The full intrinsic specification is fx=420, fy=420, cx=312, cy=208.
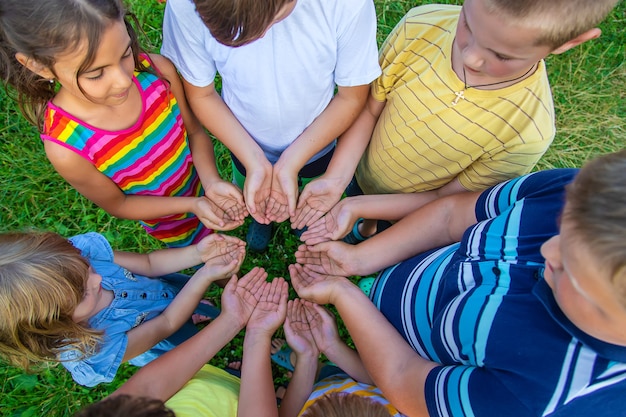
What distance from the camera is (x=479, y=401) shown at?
3.67ft

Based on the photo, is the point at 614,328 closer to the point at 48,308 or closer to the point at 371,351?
the point at 371,351

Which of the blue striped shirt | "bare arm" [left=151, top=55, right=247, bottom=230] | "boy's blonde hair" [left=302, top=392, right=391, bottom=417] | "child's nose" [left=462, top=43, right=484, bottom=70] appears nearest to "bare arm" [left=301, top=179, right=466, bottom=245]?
"bare arm" [left=151, top=55, right=247, bottom=230]

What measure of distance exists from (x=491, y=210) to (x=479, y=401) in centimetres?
68

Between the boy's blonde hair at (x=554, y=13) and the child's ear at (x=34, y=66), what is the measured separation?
4.89 feet

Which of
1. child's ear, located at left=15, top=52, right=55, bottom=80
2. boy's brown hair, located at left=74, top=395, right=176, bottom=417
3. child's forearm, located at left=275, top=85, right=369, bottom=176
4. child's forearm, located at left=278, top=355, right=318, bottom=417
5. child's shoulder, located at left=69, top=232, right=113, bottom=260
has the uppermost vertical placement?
child's ear, located at left=15, top=52, right=55, bottom=80

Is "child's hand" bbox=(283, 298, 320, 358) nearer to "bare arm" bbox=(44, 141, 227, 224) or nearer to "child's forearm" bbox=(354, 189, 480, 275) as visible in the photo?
"child's forearm" bbox=(354, 189, 480, 275)

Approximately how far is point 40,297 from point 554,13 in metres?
1.89

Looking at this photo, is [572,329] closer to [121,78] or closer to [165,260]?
[121,78]

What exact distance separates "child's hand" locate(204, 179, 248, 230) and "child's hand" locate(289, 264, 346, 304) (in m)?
0.40

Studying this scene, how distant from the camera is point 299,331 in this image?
2225 millimetres

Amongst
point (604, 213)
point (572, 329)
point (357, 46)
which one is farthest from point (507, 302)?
point (357, 46)

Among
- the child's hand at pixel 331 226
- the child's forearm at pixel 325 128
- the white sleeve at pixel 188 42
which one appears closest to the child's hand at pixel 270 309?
the child's hand at pixel 331 226

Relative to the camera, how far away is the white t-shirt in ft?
5.19

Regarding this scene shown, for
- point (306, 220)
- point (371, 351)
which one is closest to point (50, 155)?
point (306, 220)
